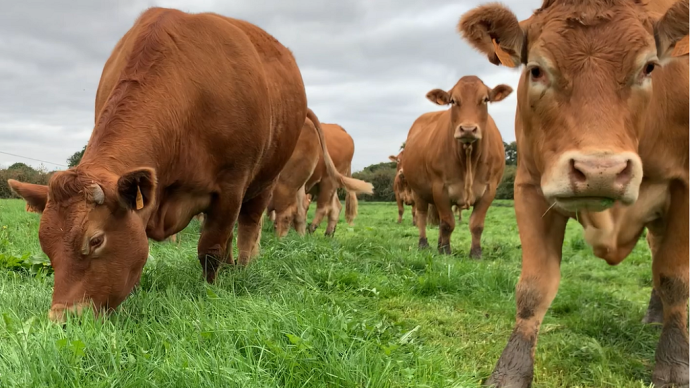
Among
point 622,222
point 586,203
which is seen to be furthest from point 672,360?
point 586,203

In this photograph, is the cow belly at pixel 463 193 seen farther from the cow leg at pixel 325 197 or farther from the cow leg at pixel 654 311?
the cow leg at pixel 654 311

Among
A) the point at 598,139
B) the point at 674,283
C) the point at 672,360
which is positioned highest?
the point at 598,139

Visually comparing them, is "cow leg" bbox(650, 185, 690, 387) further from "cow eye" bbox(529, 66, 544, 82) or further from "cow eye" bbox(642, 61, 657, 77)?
"cow eye" bbox(529, 66, 544, 82)

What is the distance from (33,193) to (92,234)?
0.66 metres

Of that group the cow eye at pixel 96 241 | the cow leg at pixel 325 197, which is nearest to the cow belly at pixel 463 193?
the cow leg at pixel 325 197

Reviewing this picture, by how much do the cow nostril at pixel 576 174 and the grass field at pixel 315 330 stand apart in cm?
106

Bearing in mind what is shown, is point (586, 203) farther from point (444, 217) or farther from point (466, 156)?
point (444, 217)

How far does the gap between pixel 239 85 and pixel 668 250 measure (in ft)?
10.1

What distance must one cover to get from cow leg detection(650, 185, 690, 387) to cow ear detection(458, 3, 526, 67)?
1208mm

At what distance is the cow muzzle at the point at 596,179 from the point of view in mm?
2049

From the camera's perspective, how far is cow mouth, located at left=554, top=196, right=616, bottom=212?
2.13 m

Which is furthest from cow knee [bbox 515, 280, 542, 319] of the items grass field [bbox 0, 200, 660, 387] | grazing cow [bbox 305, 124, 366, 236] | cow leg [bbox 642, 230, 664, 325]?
grazing cow [bbox 305, 124, 366, 236]

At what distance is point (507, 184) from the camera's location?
31.3 m

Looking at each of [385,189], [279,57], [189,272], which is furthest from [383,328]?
[385,189]
